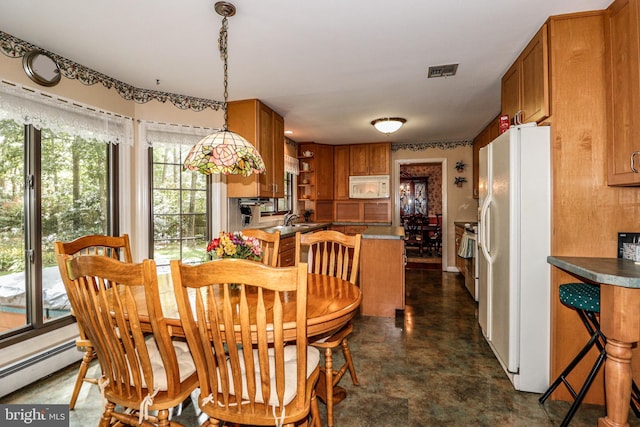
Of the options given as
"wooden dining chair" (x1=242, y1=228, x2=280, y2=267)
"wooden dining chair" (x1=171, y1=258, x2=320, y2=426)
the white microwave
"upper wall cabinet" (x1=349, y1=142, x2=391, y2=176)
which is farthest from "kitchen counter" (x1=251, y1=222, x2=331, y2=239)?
"wooden dining chair" (x1=171, y1=258, x2=320, y2=426)

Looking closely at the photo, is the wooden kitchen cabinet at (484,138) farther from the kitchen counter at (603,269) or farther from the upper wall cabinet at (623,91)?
the kitchen counter at (603,269)

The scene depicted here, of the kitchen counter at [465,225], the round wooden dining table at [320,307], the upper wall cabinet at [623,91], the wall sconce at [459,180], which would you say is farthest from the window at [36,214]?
the wall sconce at [459,180]

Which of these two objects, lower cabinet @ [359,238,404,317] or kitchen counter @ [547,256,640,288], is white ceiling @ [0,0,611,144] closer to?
kitchen counter @ [547,256,640,288]

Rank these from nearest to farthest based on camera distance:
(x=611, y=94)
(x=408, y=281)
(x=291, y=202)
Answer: (x=611, y=94)
(x=408, y=281)
(x=291, y=202)

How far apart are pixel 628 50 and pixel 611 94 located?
24cm

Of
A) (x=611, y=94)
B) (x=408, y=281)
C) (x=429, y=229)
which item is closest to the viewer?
(x=611, y=94)

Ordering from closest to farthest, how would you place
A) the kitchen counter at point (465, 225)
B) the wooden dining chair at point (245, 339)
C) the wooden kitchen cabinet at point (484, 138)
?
the wooden dining chair at point (245, 339)
the wooden kitchen cabinet at point (484, 138)
the kitchen counter at point (465, 225)

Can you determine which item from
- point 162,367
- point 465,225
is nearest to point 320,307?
point 162,367

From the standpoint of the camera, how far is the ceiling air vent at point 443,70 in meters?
2.61

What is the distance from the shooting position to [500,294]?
2262 mm

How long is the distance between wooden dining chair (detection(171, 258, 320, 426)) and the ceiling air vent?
2360 mm

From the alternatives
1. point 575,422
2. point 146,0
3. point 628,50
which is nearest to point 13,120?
point 146,0

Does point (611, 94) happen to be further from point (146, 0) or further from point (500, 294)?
point (146, 0)

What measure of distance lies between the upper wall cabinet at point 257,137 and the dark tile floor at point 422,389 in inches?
72.5
